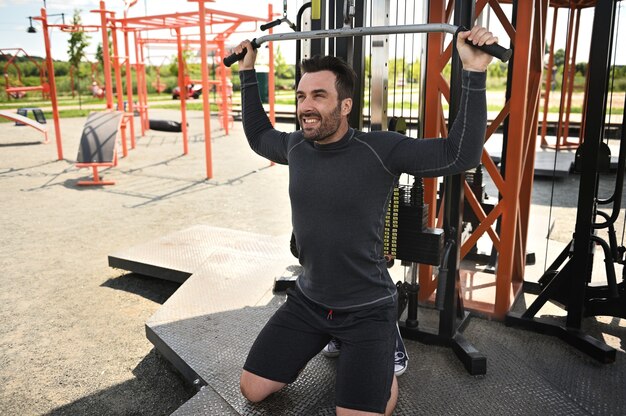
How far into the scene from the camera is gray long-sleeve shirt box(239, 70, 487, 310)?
1989 mm

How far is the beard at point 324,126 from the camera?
1.99 meters

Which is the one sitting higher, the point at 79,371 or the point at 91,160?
the point at 91,160

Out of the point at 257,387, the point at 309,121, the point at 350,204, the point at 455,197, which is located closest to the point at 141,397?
the point at 257,387

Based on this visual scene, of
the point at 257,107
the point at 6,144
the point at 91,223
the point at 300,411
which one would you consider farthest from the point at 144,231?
the point at 6,144

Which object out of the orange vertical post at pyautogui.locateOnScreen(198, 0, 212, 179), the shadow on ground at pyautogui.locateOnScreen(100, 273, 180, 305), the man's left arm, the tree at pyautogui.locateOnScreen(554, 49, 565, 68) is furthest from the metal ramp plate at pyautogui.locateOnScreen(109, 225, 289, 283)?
the tree at pyautogui.locateOnScreen(554, 49, 565, 68)

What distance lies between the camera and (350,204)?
2006 millimetres

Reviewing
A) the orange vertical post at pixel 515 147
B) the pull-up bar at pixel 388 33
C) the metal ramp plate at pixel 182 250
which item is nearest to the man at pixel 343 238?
the pull-up bar at pixel 388 33

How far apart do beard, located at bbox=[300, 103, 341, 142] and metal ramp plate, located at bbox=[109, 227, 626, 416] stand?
3.53ft

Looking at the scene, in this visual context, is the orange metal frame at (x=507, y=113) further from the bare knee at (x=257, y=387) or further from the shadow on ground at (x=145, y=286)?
the shadow on ground at (x=145, y=286)

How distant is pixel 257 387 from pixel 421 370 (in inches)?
29.7

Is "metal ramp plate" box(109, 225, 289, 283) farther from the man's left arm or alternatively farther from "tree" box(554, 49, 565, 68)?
"tree" box(554, 49, 565, 68)

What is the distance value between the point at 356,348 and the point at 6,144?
1127 cm

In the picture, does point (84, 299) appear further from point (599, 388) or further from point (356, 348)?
point (599, 388)

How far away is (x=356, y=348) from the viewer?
202cm
